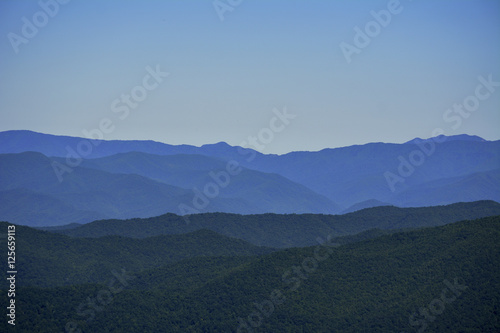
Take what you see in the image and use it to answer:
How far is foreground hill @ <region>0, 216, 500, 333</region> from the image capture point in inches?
1953

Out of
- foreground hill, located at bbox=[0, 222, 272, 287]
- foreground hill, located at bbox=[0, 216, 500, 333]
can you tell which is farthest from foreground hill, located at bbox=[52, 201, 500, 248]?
foreground hill, located at bbox=[0, 216, 500, 333]

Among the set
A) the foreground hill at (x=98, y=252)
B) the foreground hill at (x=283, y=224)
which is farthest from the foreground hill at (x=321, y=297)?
the foreground hill at (x=283, y=224)

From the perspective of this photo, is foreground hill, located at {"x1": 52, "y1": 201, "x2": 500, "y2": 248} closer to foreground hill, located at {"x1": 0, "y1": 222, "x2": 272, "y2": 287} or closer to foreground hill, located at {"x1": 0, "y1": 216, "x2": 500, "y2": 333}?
foreground hill, located at {"x1": 0, "y1": 222, "x2": 272, "y2": 287}

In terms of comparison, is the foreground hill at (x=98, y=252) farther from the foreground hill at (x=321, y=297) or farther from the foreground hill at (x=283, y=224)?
the foreground hill at (x=283, y=224)

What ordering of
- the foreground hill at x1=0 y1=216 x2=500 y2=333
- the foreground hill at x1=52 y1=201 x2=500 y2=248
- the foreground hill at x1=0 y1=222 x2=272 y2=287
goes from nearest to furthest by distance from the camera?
the foreground hill at x1=0 y1=216 x2=500 y2=333
the foreground hill at x1=0 y1=222 x2=272 y2=287
the foreground hill at x1=52 y1=201 x2=500 y2=248

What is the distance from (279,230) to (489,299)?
74.0 metres

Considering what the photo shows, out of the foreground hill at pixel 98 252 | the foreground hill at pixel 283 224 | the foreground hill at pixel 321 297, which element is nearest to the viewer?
the foreground hill at pixel 321 297

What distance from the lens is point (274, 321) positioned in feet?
173

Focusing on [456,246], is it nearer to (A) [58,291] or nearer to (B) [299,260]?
(B) [299,260]

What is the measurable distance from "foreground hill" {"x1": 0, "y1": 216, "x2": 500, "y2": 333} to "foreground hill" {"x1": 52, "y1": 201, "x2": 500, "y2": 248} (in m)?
50.9

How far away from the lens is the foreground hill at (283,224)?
116m

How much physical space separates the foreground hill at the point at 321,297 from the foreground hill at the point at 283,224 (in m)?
50.9

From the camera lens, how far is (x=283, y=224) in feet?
406

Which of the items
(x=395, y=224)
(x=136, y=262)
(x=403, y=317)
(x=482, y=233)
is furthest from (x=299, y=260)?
(x=395, y=224)
